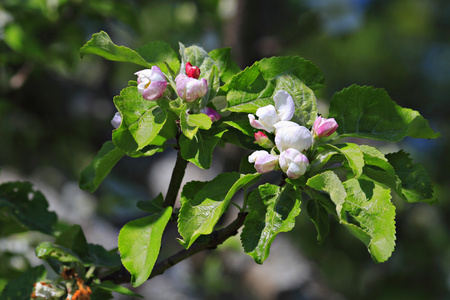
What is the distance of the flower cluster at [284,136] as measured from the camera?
565 mm

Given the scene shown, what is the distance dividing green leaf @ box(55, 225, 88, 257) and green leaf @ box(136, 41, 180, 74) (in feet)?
1.01

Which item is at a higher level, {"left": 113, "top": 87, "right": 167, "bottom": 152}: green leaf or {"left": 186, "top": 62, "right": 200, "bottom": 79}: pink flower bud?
{"left": 186, "top": 62, "right": 200, "bottom": 79}: pink flower bud

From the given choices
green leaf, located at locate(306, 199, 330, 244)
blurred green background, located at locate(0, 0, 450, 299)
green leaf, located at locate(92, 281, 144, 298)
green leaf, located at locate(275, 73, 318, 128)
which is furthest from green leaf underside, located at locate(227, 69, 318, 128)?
blurred green background, located at locate(0, 0, 450, 299)

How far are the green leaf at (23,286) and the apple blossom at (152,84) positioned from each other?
0.38 meters

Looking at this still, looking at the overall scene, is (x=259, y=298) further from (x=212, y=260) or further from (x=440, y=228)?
(x=440, y=228)

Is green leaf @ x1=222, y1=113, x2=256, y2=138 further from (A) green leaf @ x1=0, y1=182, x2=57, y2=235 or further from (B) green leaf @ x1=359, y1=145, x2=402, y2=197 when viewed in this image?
(A) green leaf @ x1=0, y1=182, x2=57, y2=235

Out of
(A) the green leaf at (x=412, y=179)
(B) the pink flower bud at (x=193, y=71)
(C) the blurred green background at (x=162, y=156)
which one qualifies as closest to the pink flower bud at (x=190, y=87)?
(B) the pink flower bud at (x=193, y=71)

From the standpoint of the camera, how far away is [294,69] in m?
0.64

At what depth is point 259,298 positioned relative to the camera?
249cm

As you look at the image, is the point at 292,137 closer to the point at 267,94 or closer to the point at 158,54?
the point at 267,94

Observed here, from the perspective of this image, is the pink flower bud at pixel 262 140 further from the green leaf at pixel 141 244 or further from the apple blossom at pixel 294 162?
the green leaf at pixel 141 244

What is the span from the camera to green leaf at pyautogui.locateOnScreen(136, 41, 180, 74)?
671 millimetres

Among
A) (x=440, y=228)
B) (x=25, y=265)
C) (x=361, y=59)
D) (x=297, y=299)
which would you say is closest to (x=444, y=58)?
(x=361, y=59)

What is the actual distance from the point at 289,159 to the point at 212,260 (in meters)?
2.04
